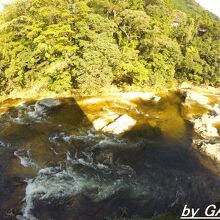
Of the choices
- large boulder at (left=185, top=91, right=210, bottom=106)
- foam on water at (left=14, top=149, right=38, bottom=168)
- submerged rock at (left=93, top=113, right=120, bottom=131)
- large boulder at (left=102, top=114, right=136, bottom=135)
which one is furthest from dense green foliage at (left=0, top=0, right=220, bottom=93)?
foam on water at (left=14, top=149, right=38, bottom=168)

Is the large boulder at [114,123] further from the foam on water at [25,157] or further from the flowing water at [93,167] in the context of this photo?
the foam on water at [25,157]

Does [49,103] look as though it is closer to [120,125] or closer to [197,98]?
[120,125]

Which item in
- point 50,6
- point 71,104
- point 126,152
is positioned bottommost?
point 71,104

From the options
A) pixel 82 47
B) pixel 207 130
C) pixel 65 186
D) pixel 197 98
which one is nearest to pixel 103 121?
pixel 207 130

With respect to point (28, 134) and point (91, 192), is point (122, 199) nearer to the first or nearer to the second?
point (91, 192)

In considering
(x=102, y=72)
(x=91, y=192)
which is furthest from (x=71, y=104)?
(x=91, y=192)

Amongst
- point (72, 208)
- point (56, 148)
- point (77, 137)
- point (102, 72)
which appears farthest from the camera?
point (102, 72)
